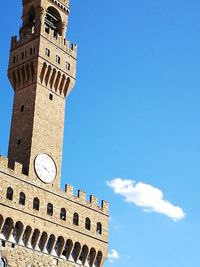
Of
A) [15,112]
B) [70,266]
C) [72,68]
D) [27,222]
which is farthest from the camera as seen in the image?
[72,68]

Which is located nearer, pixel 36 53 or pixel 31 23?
pixel 36 53

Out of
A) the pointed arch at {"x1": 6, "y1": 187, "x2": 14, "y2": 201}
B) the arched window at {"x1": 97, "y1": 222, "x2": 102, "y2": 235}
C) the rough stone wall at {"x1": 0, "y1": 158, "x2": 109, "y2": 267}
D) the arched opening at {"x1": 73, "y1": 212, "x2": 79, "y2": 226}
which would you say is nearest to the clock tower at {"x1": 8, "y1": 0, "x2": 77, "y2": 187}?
the rough stone wall at {"x1": 0, "y1": 158, "x2": 109, "y2": 267}

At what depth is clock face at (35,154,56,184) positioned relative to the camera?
1951 inches

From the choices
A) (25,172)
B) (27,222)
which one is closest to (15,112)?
(25,172)

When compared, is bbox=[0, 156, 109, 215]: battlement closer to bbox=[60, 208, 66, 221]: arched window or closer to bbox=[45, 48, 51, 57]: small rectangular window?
bbox=[60, 208, 66, 221]: arched window

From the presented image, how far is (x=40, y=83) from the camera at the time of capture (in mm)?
53125

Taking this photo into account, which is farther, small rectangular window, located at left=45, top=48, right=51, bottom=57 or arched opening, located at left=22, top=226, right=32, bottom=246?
small rectangular window, located at left=45, top=48, right=51, bottom=57

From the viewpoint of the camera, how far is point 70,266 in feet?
164

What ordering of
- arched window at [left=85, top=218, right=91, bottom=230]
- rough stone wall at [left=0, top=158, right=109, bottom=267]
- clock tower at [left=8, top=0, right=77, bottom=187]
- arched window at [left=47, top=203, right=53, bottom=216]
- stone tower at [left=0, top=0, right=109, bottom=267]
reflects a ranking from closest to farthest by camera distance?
1. rough stone wall at [left=0, top=158, right=109, bottom=267]
2. stone tower at [left=0, top=0, right=109, bottom=267]
3. arched window at [left=47, top=203, right=53, bottom=216]
4. clock tower at [left=8, top=0, right=77, bottom=187]
5. arched window at [left=85, top=218, right=91, bottom=230]

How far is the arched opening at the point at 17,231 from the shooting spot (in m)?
45.8

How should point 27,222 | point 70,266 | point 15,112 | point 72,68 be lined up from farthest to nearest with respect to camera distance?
point 72,68
point 15,112
point 70,266
point 27,222

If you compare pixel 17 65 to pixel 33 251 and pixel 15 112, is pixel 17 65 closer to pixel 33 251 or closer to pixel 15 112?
pixel 15 112

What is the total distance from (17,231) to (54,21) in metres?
23.2

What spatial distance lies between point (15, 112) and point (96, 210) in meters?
12.0
